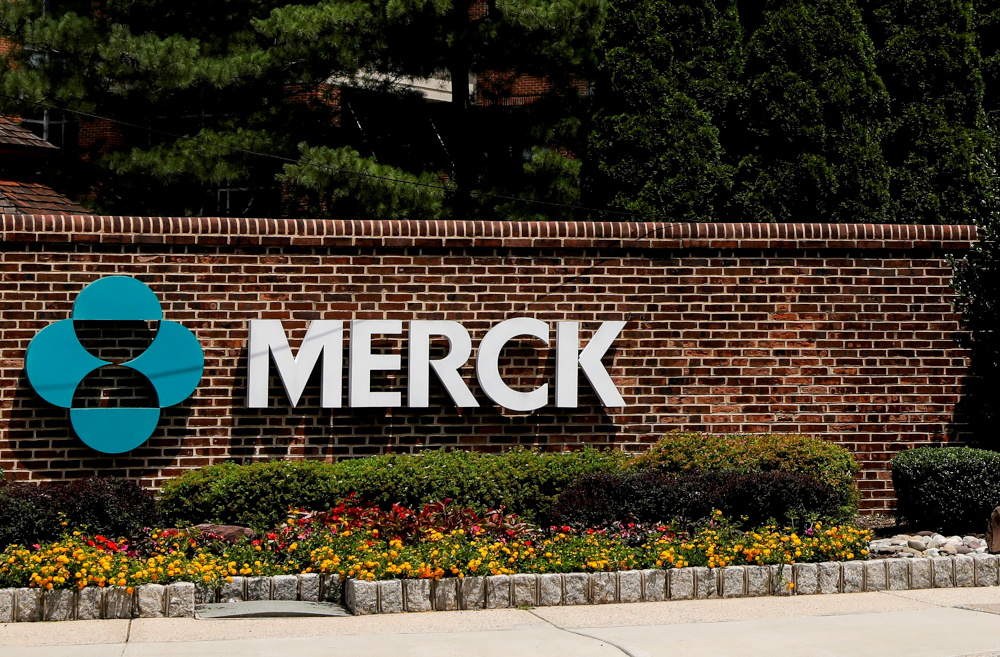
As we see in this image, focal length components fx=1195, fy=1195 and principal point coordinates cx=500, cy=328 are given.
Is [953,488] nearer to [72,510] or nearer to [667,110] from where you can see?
[72,510]

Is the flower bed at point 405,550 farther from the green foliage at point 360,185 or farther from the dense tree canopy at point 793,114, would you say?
the green foliage at point 360,185

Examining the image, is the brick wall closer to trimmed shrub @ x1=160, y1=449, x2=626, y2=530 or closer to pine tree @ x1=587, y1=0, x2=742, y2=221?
trimmed shrub @ x1=160, y1=449, x2=626, y2=530

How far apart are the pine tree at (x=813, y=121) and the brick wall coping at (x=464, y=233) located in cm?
405

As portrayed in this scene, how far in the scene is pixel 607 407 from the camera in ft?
36.7

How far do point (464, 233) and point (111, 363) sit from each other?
3352 millimetres

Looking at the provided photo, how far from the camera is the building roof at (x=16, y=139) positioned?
14.9 m

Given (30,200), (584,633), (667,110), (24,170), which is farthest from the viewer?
(667,110)

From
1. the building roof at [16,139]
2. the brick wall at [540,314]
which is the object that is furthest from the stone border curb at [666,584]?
the building roof at [16,139]

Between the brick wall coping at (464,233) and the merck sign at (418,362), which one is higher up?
the brick wall coping at (464,233)

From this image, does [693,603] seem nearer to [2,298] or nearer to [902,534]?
[902,534]

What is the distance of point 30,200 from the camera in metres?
14.2

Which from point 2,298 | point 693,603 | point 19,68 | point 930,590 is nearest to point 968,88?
point 930,590

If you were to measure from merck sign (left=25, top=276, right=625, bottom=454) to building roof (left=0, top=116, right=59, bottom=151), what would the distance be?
540 centimetres

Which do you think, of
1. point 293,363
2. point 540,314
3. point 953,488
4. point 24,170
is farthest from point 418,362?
point 24,170
